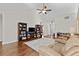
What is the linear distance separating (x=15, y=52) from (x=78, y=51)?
34.4 inches

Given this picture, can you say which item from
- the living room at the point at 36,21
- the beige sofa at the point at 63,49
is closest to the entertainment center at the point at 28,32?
the living room at the point at 36,21

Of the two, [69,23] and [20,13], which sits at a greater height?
[20,13]

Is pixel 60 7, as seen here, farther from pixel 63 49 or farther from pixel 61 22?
pixel 63 49

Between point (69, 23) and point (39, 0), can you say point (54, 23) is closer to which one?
point (69, 23)

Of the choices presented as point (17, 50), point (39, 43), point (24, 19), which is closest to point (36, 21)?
point (24, 19)

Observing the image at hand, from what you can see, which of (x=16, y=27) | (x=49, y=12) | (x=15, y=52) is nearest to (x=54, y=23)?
(x=49, y=12)

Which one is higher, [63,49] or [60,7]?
[60,7]

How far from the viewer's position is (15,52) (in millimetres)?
2297

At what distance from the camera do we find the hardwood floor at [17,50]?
2.29 metres

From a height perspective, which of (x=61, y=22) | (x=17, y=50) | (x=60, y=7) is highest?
(x=60, y=7)

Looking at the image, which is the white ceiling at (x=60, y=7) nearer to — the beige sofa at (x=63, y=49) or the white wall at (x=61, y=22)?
the white wall at (x=61, y=22)

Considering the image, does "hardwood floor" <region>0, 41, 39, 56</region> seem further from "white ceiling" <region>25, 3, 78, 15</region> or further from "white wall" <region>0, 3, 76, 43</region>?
"white ceiling" <region>25, 3, 78, 15</region>

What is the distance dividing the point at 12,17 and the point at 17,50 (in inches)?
18.7

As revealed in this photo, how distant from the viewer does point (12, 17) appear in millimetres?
2334
